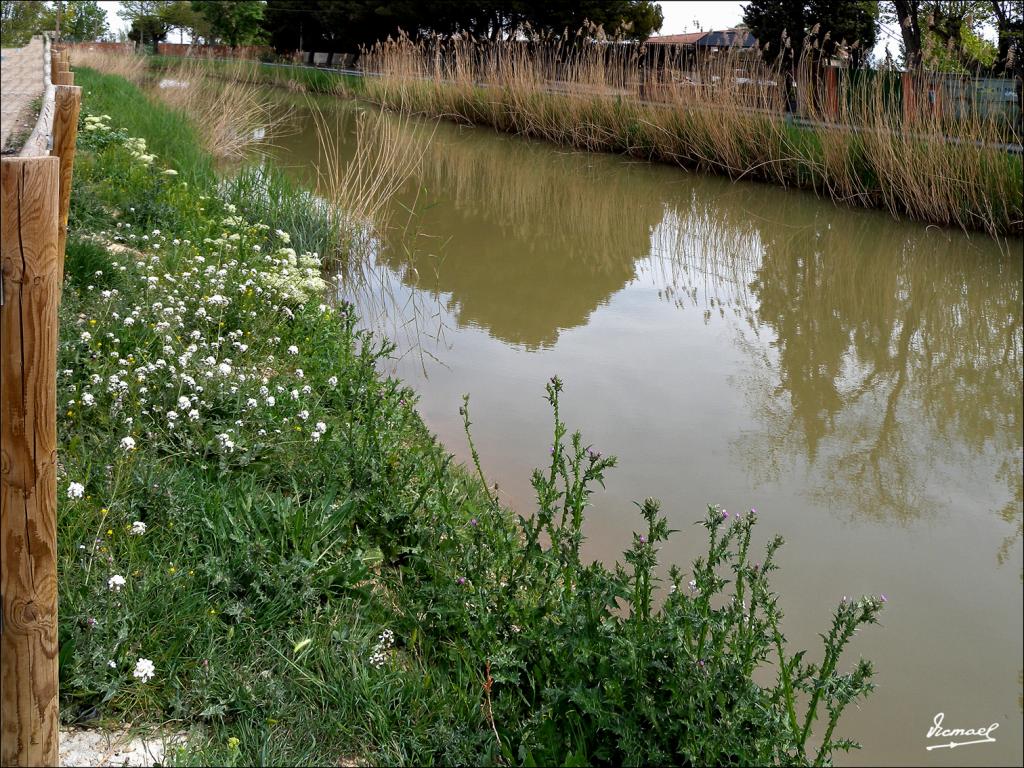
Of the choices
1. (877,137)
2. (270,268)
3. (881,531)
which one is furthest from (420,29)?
(881,531)

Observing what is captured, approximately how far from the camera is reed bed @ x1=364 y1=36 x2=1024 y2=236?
9.52 meters

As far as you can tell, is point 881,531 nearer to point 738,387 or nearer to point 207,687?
point 738,387

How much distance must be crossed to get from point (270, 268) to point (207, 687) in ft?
12.4

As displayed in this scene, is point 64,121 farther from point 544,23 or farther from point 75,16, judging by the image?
point 544,23

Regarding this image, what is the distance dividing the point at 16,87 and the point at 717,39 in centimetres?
3637

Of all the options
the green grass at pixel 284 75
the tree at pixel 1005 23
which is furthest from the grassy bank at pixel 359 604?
the green grass at pixel 284 75

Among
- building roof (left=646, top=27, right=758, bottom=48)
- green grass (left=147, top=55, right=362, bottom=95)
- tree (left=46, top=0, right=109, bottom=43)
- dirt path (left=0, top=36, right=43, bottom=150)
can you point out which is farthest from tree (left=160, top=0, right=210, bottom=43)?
dirt path (left=0, top=36, right=43, bottom=150)

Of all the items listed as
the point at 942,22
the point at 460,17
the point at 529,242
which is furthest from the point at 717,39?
the point at 529,242

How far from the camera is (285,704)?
7.50 feet

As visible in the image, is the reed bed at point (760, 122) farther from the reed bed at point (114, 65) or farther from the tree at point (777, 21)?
the tree at point (777, 21)

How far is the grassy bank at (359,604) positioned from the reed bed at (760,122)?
24.3ft

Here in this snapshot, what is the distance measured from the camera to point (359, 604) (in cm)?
275

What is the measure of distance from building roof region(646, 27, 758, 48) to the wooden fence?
13.3 meters

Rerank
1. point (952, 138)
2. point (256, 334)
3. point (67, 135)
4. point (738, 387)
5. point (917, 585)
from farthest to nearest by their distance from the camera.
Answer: point (952, 138) → point (738, 387) → point (256, 334) → point (917, 585) → point (67, 135)
